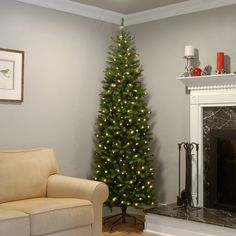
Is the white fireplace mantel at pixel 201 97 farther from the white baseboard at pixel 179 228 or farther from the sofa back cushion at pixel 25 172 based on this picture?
the sofa back cushion at pixel 25 172

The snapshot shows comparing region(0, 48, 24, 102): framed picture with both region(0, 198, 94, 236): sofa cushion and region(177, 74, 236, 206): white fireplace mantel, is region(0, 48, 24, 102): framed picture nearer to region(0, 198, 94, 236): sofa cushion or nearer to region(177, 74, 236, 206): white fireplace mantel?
region(0, 198, 94, 236): sofa cushion

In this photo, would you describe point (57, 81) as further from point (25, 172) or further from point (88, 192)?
point (88, 192)

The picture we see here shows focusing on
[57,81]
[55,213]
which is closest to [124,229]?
[55,213]

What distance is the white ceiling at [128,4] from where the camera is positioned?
5141mm

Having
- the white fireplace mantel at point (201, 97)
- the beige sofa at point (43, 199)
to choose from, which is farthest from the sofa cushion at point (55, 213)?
the white fireplace mantel at point (201, 97)

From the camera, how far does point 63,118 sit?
5.16 meters

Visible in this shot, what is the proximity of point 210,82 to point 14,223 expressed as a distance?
2.67 m

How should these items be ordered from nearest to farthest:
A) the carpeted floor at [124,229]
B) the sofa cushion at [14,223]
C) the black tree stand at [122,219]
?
the sofa cushion at [14,223]
the carpeted floor at [124,229]
the black tree stand at [122,219]

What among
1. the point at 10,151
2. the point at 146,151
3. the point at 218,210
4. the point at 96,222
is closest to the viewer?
the point at 96,222

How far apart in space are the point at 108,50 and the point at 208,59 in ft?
4.49

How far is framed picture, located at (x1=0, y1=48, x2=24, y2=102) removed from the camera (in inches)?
181

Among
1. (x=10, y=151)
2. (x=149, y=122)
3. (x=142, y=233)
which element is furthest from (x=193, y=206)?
(x=10, y=151)

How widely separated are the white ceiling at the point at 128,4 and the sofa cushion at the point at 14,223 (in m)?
2.74

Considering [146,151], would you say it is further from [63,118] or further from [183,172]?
[63,118]
